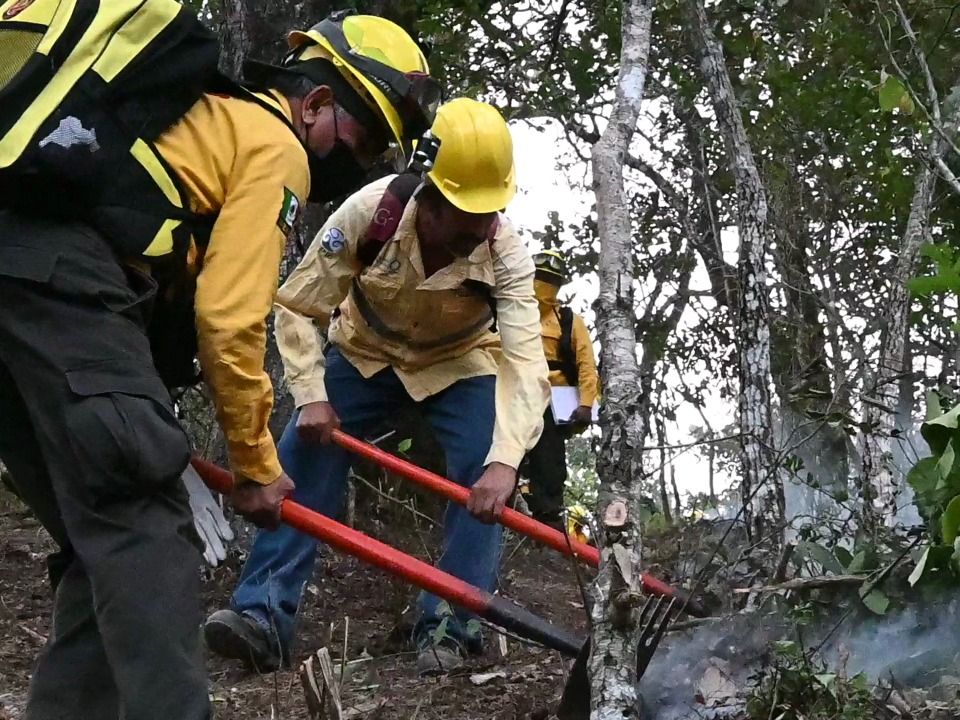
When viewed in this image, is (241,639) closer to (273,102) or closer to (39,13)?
(273,102)

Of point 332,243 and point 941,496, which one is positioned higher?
point 332,243

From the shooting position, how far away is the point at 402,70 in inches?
119

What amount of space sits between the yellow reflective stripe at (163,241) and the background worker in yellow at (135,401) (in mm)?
59

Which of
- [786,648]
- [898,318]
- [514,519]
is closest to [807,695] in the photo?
[786,648]

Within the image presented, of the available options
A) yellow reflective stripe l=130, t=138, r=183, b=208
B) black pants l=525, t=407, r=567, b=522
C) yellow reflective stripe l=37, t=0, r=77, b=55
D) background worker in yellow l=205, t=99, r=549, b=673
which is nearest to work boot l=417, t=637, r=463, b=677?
background worker in yellow l=205, t=99, r=549, b=673

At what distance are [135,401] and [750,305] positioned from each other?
3403 millimetres

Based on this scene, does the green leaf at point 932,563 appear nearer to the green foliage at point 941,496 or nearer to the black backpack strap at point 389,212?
the green foliage at point 941,496

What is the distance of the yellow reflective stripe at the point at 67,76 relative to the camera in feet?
7.13

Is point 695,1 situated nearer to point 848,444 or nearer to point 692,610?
point 848,444

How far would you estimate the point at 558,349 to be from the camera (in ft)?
26.2

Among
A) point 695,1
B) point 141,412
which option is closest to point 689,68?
point 695,1

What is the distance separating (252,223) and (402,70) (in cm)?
83

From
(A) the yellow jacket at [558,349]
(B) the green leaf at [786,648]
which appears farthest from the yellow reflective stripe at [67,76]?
(A) the yellow jacket at [558,349]

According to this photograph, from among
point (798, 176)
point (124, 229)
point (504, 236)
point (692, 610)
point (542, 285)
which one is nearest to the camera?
point (124, 229)
